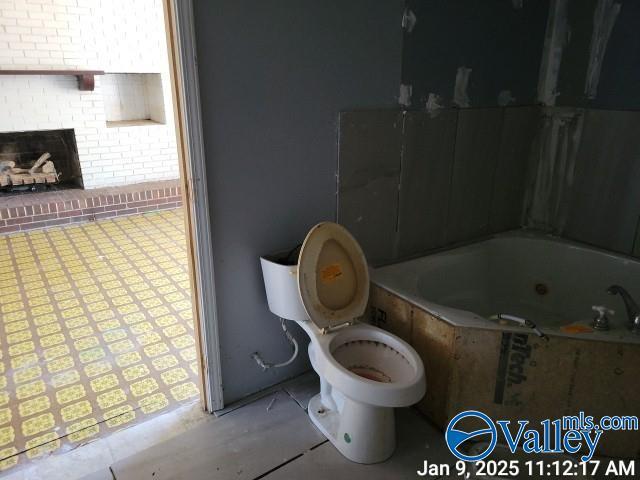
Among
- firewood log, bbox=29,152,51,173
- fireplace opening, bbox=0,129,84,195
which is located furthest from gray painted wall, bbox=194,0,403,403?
firewood log, bbox=29,152,51,173

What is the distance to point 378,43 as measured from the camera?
2049 millimetres

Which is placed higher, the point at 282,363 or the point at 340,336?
the point at 340,336

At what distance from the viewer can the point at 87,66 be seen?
4305 mm

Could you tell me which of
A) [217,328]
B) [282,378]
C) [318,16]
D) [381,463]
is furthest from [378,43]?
[381,463]

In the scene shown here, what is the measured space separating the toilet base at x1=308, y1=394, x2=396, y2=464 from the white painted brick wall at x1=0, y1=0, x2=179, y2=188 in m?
3.82

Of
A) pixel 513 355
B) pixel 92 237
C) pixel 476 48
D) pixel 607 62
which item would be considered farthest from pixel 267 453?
pixel 92 237

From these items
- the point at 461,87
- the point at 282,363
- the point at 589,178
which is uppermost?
the point at 461,87

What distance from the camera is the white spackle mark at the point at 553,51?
254 cm

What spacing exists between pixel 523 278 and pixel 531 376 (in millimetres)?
1013

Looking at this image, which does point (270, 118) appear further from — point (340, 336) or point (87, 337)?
point (87, 337)

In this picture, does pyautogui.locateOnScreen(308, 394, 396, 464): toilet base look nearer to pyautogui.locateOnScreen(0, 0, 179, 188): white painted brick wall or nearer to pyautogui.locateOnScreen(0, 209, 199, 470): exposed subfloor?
pyautogui.locateOnScreen(0, 209, 199, 470): exposed subfloor

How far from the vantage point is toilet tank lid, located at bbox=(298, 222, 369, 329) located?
1.84 meters

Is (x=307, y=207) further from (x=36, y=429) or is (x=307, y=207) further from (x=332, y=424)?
(x=36, y=429)

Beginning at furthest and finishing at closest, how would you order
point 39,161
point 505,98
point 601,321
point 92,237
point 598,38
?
point 39,161 → point 92,237 → point 505,98 → point 598,38 → point 601,321
